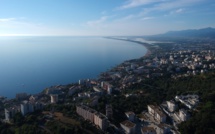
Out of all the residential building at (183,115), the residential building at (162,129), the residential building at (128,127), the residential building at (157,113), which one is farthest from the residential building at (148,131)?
the residential building at (183,115)

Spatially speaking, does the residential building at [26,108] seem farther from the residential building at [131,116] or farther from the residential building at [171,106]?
the residential building at [171,106]

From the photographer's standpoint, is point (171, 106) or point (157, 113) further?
point (171, 106)

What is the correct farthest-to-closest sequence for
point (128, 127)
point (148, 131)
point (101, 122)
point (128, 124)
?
point (128, 124)
point (101, 122)
point (128, 127)
point (148, 131)

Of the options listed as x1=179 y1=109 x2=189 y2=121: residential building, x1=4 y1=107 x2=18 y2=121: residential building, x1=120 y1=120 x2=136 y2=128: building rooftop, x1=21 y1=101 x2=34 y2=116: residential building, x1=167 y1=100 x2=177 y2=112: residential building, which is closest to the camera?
x1=120 y1=120 x2=136 y2=128: building rooftop

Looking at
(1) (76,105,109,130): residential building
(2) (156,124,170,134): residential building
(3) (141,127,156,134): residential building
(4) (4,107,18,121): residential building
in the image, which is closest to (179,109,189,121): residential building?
(2) (156,124,170,134): residential building

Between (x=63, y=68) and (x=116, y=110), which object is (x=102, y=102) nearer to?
(x=116, y=110)

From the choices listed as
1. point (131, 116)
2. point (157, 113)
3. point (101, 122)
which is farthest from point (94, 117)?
point (157, 113)

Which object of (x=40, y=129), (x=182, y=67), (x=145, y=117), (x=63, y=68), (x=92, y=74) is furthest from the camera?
(x=63, y=68)

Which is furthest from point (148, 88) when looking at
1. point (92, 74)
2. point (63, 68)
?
point (63, 68)

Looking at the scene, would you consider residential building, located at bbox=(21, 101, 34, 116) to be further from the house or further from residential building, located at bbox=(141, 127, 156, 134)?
the house

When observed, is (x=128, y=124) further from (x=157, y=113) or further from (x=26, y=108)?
(x=26, y=108)

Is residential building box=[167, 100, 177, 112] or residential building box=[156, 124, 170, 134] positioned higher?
residential building box=[167, 100, 177, 112]
